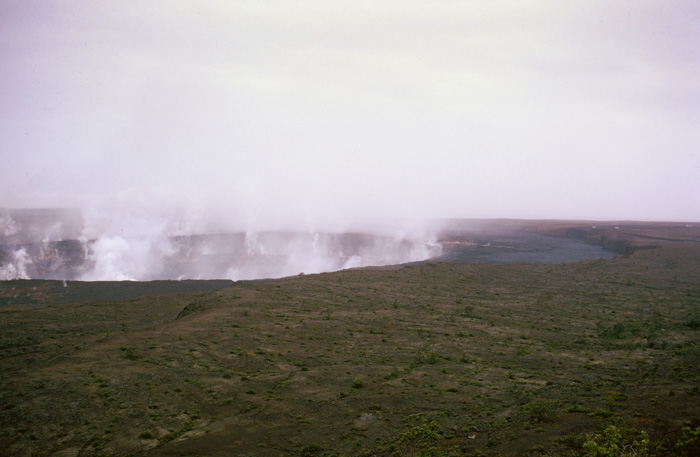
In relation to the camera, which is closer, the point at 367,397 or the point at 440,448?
the point at 440,448

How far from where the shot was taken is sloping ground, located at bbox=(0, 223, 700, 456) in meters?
12.6

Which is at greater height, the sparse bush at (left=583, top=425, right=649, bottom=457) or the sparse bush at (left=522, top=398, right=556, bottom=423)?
the sparse bush at (left=583, top=425, right=649, bottom=457)

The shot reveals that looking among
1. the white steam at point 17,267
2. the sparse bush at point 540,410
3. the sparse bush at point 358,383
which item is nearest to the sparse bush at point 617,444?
the sparse bush at point 540,410

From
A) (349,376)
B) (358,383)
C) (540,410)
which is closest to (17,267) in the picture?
(349,376)

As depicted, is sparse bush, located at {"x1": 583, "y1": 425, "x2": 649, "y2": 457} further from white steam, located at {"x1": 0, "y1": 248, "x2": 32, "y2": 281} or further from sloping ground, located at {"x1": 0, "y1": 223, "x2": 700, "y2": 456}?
white steam, located at {"x1": 0, "y1": 248, "x2": 32, "y2": 281}

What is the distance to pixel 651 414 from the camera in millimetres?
11961

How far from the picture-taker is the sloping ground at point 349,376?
12602mm

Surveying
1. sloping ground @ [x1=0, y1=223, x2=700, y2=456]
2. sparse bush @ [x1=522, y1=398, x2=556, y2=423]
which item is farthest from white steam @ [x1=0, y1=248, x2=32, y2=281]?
sparse bush @ [x1=522, y1=398, x2=556, y2=423]

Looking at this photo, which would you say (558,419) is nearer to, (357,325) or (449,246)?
(357,325)

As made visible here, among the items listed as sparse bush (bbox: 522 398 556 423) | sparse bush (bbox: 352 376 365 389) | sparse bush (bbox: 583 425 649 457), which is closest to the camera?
sparse bush (bbox: 583 425 649 457)

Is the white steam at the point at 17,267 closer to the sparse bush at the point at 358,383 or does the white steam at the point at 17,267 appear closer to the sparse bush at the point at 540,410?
the sparse bush at the point at 358,383

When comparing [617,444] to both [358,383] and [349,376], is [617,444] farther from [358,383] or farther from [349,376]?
[349,376]

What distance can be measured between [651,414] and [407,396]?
318 inches

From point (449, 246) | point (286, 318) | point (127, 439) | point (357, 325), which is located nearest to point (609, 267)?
point (449, 246)
